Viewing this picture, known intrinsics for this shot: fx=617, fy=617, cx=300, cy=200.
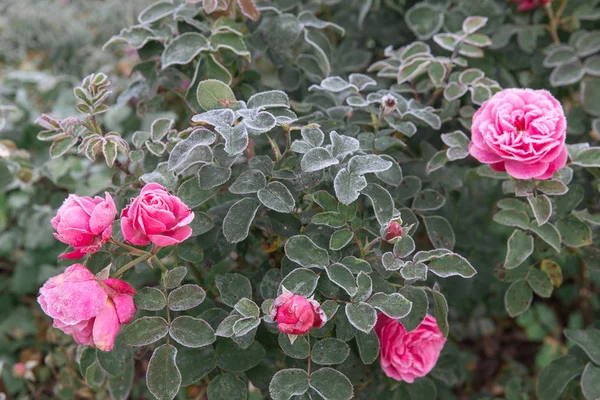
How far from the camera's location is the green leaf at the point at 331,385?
37.8 inches

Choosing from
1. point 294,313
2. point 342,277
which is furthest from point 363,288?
point 294,313

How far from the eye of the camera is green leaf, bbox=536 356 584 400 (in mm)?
1246

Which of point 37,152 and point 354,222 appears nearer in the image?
point 354,222

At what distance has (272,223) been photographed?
1128 millimetres

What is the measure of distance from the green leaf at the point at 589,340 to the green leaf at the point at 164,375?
0.79m


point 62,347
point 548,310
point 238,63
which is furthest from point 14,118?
point 548,310

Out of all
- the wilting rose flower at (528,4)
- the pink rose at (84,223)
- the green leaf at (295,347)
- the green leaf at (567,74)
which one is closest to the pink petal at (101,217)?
the pink rose at (84,223)

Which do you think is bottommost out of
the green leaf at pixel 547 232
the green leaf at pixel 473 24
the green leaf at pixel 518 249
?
the green leaf at pixel 518 249

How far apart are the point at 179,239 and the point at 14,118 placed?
1347 millimetres

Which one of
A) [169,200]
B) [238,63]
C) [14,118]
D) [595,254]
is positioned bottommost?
[595,254]

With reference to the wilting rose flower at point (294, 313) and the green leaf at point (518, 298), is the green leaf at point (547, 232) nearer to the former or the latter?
the green leaf at point (518, 298)

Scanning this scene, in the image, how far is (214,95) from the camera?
1.08 m

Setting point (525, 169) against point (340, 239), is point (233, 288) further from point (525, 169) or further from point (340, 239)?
point (525, 169)

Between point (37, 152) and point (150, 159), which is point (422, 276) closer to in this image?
point (150, 159)
